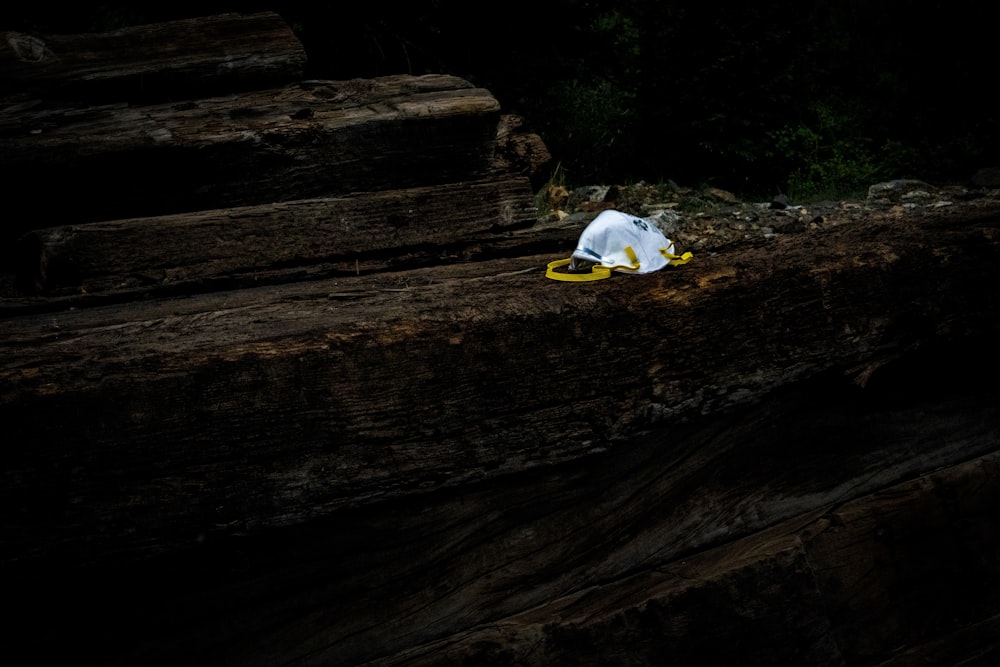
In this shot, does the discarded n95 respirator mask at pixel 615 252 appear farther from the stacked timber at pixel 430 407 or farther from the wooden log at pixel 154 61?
the wooden log at pixel 154 61

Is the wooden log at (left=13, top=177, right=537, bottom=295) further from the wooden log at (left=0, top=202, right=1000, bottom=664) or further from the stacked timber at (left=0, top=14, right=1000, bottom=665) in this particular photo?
the wooden log at (left=0, top=202, right=1000, bottom=664)

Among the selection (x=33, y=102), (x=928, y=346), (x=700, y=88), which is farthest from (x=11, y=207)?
(x=700, y=88)

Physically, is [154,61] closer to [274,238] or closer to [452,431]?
[274,238]

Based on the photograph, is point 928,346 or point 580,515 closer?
point 580,515

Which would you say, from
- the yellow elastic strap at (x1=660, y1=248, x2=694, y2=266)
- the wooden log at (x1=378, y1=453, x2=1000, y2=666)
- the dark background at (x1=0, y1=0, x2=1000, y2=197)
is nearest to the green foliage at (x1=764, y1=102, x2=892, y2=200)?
the dark background at (x1=0, y1=0, x2=1000, y2=197)

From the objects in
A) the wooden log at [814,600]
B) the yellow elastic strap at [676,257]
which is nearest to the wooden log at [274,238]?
the yellow elastic strap at [676,257]

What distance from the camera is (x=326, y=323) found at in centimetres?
179

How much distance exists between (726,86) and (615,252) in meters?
7.01

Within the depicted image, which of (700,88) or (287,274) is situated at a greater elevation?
(700,88)

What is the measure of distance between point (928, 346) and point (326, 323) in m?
1.54

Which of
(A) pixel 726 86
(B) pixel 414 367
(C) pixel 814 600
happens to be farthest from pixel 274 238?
(A) pixel 726 86

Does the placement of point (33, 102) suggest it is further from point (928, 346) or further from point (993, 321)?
point (993, 321)

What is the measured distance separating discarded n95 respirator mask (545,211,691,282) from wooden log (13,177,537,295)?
0.23 meters

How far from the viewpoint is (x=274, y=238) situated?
91.0 inches
